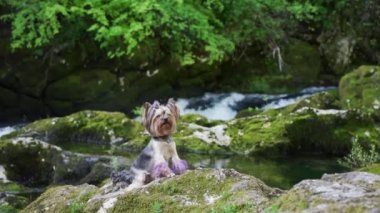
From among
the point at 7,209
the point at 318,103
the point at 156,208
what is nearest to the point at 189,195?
the point at 156,208

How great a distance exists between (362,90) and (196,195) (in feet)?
42.6

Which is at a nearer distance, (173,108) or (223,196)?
(223,196)

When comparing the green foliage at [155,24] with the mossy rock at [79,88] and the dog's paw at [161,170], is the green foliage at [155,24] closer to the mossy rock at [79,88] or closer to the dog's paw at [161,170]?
the mossy rock at [79,88]

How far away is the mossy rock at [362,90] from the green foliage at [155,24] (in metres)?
4.08

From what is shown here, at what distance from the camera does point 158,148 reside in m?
6.01

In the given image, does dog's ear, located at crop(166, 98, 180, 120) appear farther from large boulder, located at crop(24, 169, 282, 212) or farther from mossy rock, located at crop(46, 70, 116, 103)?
mossy rock, located at crop(46, 70, 116, 103)

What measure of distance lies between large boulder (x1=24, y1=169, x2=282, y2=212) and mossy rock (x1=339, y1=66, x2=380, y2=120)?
446 inches

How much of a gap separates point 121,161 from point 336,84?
11766mm

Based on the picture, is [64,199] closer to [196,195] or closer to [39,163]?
[196,195]

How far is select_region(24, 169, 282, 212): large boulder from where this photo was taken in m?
4.83

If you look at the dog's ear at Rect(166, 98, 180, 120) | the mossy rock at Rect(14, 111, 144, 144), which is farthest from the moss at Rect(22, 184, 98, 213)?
the mossy rock at Rect(14, 111, 144, 144)

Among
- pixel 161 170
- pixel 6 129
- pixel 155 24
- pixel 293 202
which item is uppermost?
pixel 155 24

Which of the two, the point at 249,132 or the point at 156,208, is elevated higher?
the point at 156,208

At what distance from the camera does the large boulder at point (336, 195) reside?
12.4 ft
